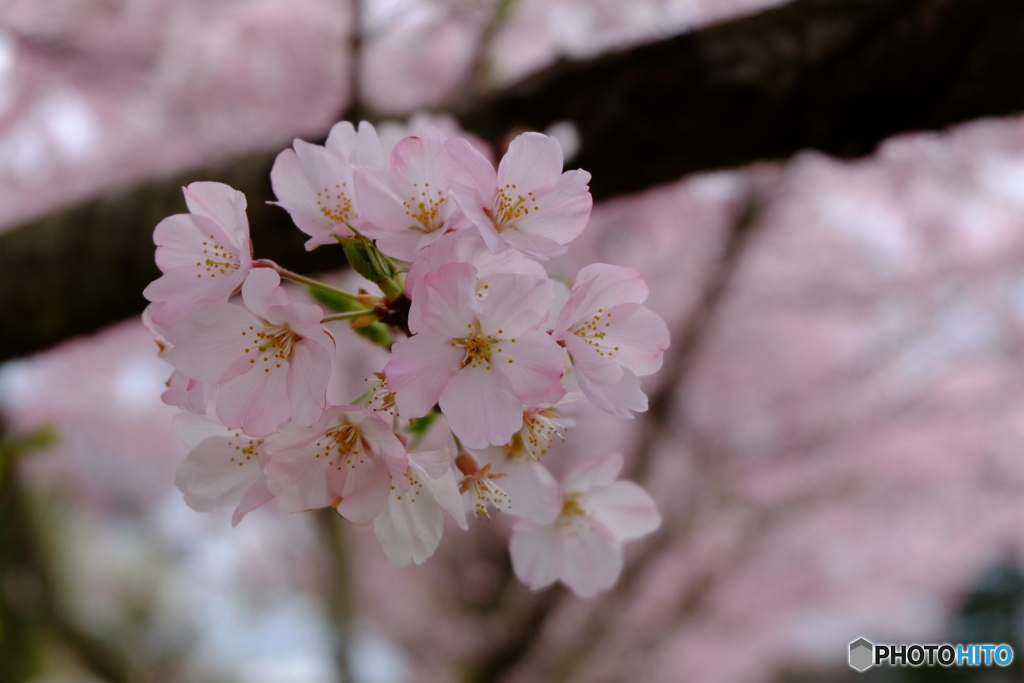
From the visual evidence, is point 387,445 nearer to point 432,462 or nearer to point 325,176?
point 432,462

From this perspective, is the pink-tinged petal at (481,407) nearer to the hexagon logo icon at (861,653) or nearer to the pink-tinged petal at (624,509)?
the pink-tinged petal at (624,509)

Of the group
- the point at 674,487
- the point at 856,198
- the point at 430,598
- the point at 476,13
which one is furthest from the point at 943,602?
the point at 476,13

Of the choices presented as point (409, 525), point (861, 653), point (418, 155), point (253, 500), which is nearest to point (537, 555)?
point (409, 525)

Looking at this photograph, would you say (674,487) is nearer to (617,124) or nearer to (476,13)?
(476,13)

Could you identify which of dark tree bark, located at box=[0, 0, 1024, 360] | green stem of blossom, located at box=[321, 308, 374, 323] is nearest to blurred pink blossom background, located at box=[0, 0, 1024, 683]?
dark tree bark, located at box=[0, 0, 1024, 360]

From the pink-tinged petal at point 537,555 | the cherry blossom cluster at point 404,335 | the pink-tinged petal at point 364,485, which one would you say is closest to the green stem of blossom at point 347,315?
the cherry blossom cluster at point 404,335

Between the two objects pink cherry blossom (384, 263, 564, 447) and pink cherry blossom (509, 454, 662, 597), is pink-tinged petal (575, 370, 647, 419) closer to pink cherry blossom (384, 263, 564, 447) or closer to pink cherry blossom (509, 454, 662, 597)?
pink cherry blossom (384, 263, 564, 447)
